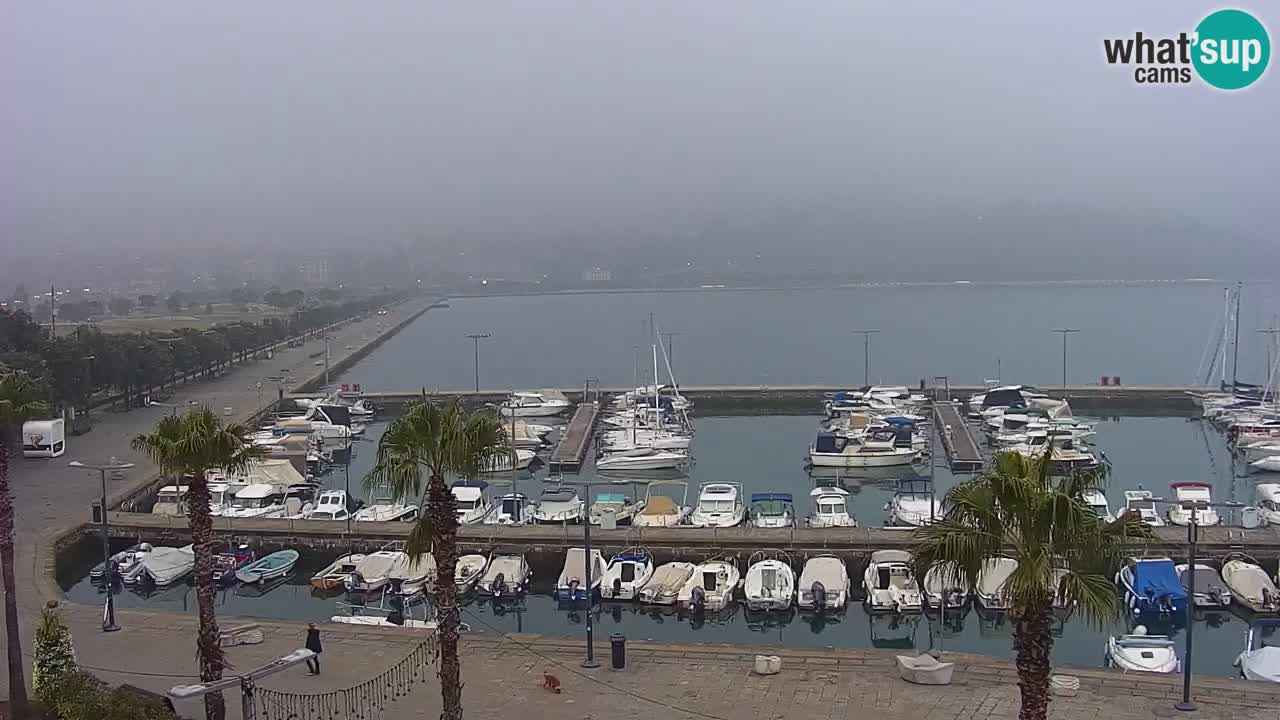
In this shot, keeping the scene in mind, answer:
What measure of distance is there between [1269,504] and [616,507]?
58.8 ft

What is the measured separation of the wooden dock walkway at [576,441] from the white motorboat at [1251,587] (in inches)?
959

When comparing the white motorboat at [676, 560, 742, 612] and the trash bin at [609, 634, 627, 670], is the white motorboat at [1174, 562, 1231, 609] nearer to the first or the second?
the white motorboat at [676, 560, 742, 612]

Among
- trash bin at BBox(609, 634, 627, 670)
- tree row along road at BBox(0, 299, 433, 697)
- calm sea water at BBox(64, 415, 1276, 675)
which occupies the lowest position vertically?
calm sea water at BBox(64, 415, 1276, 675)

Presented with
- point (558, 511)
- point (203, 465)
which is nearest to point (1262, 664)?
point (203, 465)

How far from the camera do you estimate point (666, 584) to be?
879 inches

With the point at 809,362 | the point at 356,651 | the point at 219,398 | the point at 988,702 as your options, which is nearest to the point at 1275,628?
the point at 988,702

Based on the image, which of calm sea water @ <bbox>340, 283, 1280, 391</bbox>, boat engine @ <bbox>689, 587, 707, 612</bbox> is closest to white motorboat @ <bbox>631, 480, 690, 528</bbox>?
boat engine @ <bbox>689, 587, 707, 612</bbox>

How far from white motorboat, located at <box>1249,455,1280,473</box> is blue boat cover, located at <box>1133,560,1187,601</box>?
20129 mm

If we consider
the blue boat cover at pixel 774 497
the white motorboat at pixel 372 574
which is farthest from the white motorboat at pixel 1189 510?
the white motorboat at pixel 372 574

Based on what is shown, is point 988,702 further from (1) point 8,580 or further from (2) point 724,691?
(1) point 8,580

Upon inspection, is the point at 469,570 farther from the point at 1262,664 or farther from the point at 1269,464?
the point at 1269,464

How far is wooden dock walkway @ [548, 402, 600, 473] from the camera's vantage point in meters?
41.3

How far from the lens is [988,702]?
42.3ft

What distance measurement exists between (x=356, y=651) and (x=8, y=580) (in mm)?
4745
